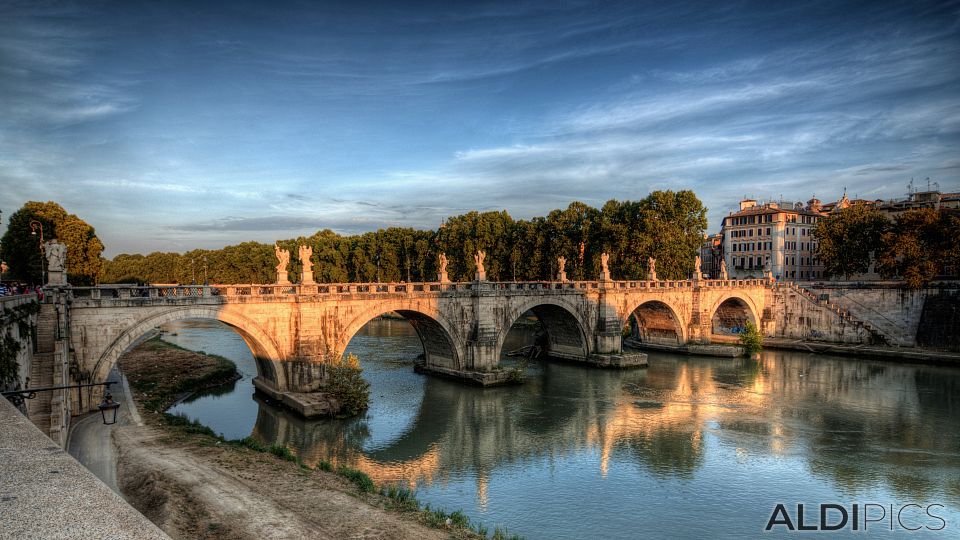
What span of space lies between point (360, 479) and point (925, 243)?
61.8 meters

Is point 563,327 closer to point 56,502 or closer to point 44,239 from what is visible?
point 56,502

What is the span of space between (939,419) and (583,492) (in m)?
25.3

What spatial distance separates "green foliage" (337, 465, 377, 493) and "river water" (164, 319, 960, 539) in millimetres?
2302

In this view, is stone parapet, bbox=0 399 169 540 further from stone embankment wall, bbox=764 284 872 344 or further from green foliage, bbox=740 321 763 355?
stone embankment wall, bbox=764 284 872 344

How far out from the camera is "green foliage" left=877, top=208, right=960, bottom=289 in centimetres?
5425

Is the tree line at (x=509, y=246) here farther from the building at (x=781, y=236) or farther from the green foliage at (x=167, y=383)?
the building at (x=781, y=236)

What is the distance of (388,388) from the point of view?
130ft

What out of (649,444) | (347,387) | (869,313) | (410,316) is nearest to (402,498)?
(347,387)

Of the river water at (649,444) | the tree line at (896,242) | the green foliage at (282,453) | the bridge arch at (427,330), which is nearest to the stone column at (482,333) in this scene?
the bridge arch at (427,330)

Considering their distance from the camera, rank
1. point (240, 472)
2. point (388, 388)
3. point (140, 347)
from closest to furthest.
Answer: point (240, 472)
point (388, 388)
point (140, 347)

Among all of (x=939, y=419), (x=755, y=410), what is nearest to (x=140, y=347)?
(x=755, y=410)

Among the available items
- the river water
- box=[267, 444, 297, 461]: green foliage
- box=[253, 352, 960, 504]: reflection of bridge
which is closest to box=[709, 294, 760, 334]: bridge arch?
the river water

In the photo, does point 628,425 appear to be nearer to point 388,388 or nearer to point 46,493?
point 388,388

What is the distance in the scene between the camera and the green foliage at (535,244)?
204ft
